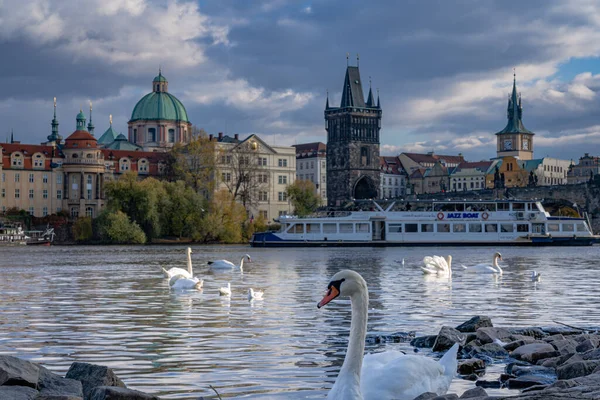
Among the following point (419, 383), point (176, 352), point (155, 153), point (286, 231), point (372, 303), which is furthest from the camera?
point (155, 153)

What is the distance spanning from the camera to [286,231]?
90000 mm

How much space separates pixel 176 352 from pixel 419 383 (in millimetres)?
5878

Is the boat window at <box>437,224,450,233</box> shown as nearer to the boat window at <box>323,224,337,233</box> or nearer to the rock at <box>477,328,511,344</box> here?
the boat window at <box>323,224,337,233</box>

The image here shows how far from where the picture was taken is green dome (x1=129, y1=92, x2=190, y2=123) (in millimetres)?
158250

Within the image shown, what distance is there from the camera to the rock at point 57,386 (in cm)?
1055

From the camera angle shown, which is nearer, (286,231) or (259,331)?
(259,331)

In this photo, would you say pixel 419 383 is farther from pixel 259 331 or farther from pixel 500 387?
pixel 259 331

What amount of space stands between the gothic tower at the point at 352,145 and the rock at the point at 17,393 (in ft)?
516

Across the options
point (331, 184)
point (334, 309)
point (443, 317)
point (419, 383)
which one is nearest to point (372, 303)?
point (334, 309)

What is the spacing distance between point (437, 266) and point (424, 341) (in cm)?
2277

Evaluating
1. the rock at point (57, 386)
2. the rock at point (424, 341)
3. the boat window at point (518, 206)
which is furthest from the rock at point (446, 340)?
the boat window at point (518, 206)

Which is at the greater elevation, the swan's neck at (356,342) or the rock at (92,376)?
the swan's neck at (356,342)

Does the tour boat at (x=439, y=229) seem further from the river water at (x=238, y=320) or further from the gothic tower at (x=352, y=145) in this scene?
the gothic tower at (x=352, y=145)

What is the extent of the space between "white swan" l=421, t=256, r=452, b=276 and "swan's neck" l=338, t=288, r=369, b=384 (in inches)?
1114
